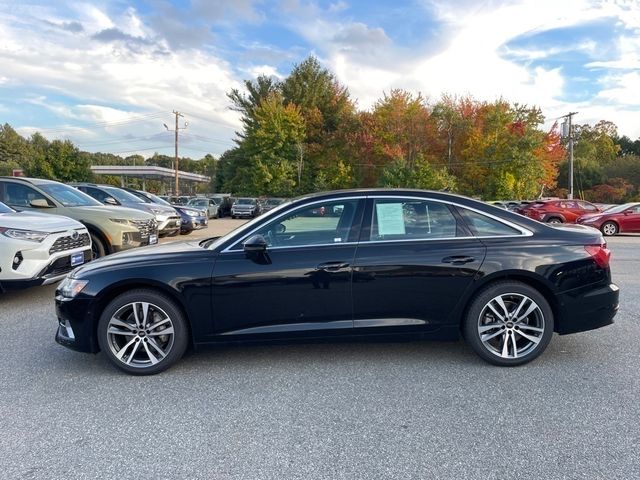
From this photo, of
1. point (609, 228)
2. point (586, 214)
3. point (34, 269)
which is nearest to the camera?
point (34, 269)

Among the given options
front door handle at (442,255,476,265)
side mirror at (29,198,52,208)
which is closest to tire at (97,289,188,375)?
front door handle at (442,255,476,265)

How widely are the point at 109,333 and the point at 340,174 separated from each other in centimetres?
4062

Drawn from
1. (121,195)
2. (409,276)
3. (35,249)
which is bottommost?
(409,276)

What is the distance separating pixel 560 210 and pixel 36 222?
65.4 feet

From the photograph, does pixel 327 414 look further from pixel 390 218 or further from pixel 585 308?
pixel 585 308

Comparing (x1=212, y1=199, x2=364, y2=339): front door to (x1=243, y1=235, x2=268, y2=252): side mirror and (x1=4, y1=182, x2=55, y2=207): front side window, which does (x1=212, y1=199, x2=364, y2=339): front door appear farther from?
(x1=4, y1=182, x2=55, y2=207): front side window

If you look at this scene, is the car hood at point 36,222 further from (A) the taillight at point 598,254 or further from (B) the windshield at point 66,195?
(A) the taillight at point 598,254

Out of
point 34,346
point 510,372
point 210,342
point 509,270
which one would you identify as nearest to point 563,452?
point 510,372

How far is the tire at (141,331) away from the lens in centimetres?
364

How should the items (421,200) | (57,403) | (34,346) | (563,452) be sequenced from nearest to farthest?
(563,452) → (57,403) → (421,200) → (34,346)

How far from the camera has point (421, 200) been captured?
13.0 feet

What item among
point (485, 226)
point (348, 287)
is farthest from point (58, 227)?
point (485, 226)

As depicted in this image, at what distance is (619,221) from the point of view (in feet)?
54.1

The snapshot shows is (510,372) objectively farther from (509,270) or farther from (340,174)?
(340,174)
